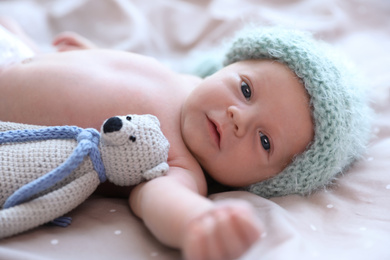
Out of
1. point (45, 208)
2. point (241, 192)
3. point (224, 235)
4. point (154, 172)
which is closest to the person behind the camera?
point (224, 235)

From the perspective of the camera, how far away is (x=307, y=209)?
1076 millimetres

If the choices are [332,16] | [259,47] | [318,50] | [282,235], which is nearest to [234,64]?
[259,47]

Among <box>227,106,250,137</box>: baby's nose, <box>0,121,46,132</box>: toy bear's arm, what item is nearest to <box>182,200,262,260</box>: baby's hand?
<box>227,106,250,137</box>: baby's nose

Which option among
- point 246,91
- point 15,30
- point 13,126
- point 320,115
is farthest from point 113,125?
point 15,30

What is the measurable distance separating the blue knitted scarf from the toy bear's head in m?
0.02

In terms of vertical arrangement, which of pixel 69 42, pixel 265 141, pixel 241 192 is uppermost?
pixel 69 42

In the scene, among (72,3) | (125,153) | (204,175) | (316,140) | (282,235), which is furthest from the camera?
(72,3)

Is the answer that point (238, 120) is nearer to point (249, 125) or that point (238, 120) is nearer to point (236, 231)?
point (249, 125)

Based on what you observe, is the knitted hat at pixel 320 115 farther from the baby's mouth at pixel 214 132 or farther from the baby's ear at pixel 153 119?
the baby's ear at pixel 153 119

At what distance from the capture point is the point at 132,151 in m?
1.01

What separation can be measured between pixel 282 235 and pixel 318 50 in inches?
22.5

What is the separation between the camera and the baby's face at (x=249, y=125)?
3.71 feet

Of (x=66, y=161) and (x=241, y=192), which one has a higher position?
(x=66, y=161)

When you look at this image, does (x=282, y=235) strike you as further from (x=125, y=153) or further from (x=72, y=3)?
(x=72, y=3)
